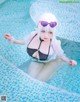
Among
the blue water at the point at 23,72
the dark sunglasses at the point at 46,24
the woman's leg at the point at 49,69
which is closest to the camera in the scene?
the blue water at the point at 23,72

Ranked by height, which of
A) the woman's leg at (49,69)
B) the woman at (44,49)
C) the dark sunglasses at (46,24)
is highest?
the dark sunglasses at (46,24)

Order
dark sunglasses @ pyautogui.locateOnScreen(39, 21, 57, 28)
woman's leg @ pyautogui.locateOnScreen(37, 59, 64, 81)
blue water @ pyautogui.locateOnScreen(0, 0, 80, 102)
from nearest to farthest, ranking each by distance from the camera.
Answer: blue water @ pyautogui.locateOnScreen(0, 0, 80, 102), dark sunglasses @ pyautogui.locateOnScreen(39, 21, 57, 28), woman's leg @ pyautogui.locateOnScreen(37, 59, 64, 81)

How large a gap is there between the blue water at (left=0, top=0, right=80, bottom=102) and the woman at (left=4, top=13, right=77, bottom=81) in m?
0.12

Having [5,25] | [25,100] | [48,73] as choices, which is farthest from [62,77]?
[5,25]

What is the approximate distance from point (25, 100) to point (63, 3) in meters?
3.22

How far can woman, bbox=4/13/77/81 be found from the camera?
2.70 meters

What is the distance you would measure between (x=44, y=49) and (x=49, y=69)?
0.27 m

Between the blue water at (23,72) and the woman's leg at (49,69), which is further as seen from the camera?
the woman's leg at (49,69)

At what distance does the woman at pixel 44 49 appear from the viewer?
8.85 feet

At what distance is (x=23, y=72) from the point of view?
8.22 feet

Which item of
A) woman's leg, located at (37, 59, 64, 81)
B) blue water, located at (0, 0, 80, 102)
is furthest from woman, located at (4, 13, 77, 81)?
blue water, located at (0, 0, 80, 102)

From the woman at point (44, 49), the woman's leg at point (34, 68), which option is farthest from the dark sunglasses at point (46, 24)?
the woman's leg at point (34, 68)

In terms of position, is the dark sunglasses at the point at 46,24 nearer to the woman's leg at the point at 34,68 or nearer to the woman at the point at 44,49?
the woman at the point at 44,49

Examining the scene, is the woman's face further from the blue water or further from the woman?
the blue water
